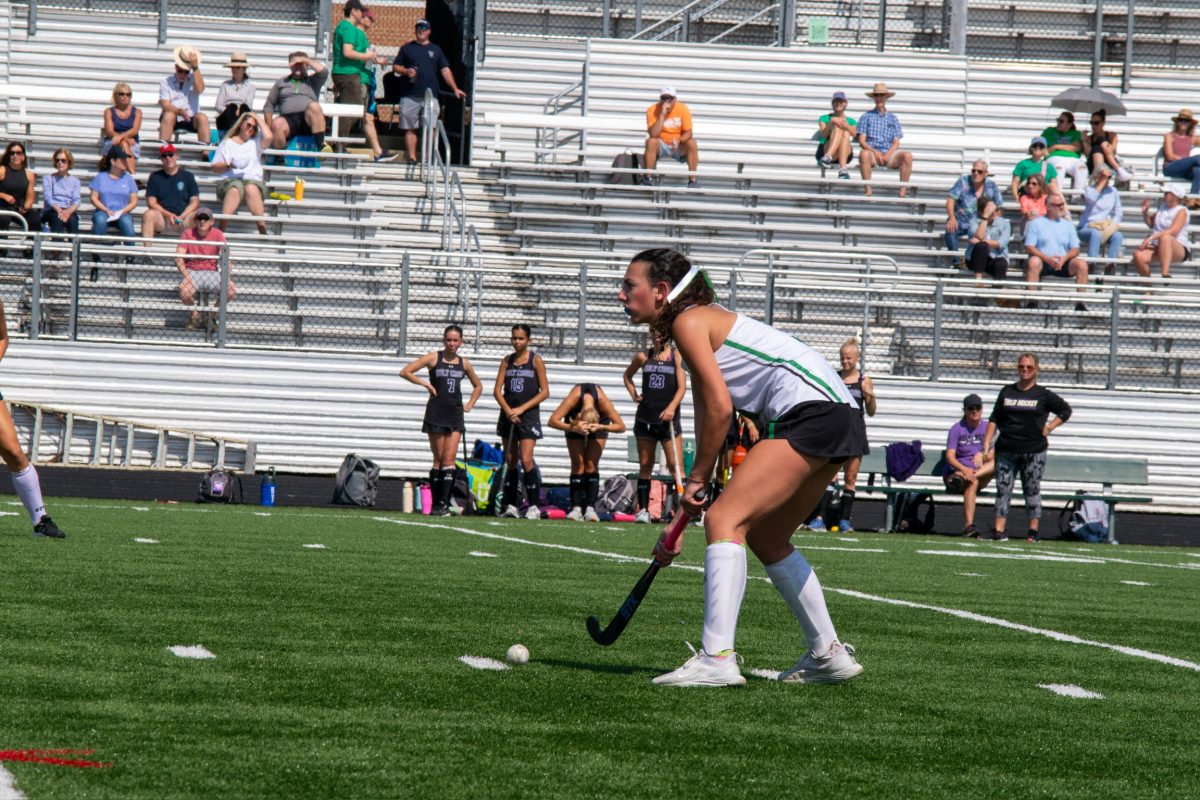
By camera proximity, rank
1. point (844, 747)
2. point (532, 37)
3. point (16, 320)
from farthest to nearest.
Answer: point (532, 37) → point (16, 320) → point (844, 747)

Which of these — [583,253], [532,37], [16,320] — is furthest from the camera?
[532,37]

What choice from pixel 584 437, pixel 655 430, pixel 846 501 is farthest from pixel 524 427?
pixel 846 501

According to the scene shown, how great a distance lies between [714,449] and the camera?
19.9 feet

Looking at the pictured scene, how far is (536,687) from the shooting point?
20.0 feet

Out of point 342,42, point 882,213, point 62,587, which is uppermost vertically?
point 342,42

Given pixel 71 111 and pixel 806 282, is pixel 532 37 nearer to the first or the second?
pixel 71 111

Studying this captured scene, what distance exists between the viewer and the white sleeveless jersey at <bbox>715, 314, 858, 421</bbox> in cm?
628

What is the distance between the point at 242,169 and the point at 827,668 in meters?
18.9

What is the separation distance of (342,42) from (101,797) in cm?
2488

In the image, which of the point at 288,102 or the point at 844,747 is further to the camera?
the point at 288,102

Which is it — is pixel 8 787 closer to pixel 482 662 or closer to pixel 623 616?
pixel 482 662

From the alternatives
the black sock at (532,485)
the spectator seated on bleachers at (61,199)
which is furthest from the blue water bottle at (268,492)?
the spectator seated on bleachers at (61,199)

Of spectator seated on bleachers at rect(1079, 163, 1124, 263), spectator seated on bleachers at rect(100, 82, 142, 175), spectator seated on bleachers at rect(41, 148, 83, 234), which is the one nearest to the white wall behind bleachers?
spectator seated on bleachers at rect(41, 148, 83, 234)

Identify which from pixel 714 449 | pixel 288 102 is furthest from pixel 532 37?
pixel 714 449
